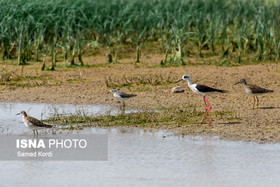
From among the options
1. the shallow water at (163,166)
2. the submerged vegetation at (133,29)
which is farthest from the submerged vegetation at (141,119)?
the submerged vegetation at (133,29)

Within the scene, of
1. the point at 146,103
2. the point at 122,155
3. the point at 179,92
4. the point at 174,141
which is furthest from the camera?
the point at 179,92

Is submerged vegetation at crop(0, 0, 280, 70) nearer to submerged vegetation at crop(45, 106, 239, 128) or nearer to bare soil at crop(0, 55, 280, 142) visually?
bare soil at crop(0, 55, 280, 142)

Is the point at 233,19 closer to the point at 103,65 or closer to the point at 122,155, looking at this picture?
the point at 103,65

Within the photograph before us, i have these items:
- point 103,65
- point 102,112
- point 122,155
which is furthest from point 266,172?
point 103,65

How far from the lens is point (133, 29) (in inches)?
730

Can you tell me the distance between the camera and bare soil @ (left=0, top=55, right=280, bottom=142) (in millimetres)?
10164

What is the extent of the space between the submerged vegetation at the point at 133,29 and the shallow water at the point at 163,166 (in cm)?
749

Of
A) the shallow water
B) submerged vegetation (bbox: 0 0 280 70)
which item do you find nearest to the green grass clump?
submerged vegetation (bbox: 0 0 280 70)

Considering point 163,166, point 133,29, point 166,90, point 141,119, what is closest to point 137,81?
point 166,90

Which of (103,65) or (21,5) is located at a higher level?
(21,5)

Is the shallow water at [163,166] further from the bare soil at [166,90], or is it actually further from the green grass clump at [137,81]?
the green grass clump at [137,81]

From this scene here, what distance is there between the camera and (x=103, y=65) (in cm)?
1717

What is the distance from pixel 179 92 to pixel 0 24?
19.7ft

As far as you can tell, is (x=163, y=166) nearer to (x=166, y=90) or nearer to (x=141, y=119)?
(x=141, y=119)
